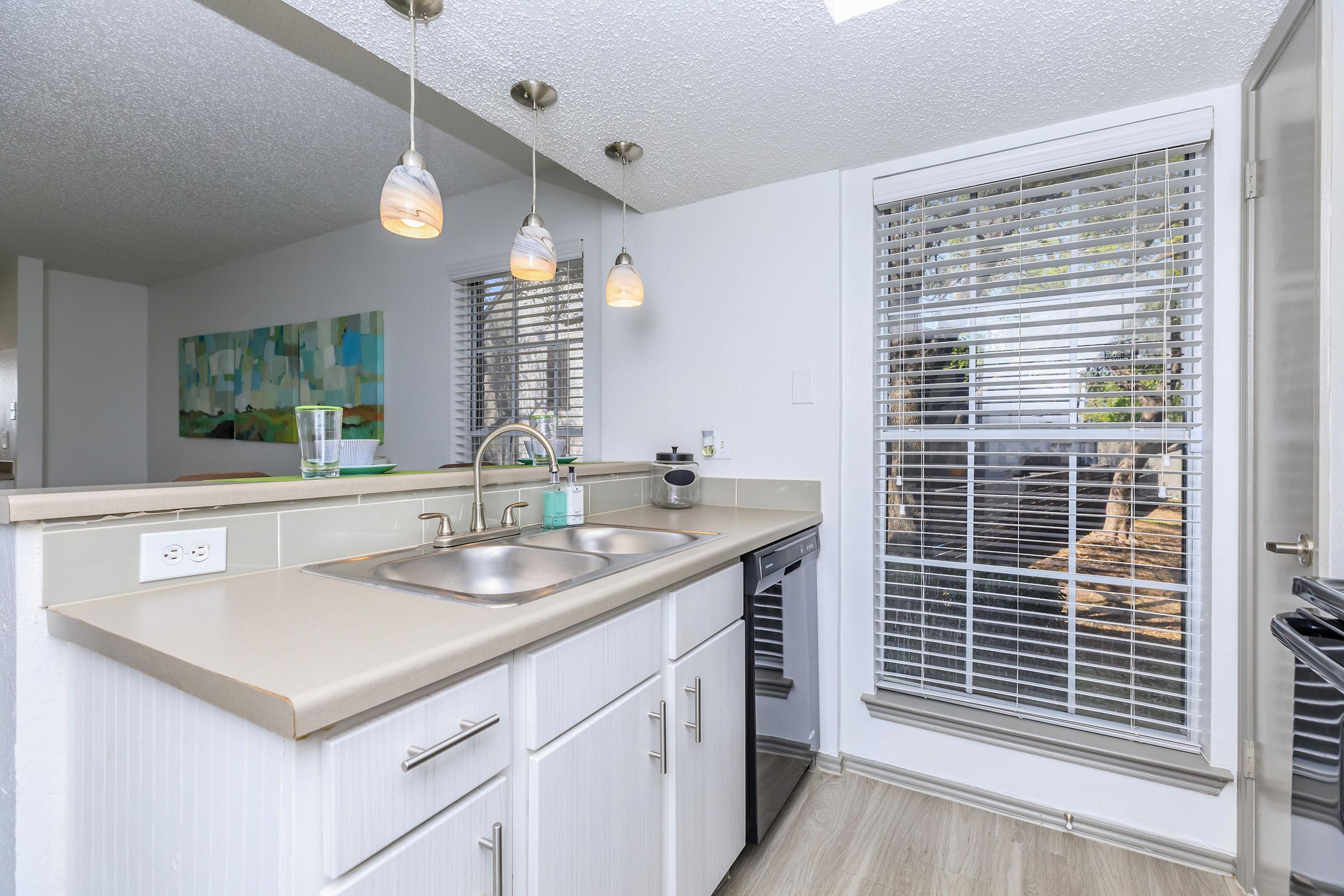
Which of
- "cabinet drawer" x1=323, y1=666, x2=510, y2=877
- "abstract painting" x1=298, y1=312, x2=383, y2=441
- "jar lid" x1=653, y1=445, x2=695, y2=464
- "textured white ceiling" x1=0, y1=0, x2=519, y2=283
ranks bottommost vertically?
"cabinet drawer" x1=323, y1=666, x2=510, y2=877

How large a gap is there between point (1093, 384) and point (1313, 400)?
56cm

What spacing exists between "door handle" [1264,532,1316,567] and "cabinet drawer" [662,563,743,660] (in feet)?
3.82

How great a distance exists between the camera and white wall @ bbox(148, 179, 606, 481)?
2.88 metres

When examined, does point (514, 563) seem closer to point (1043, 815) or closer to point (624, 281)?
point (624, 281)

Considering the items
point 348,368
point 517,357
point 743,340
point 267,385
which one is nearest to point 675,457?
point 743,340

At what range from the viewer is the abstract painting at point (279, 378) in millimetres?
3500

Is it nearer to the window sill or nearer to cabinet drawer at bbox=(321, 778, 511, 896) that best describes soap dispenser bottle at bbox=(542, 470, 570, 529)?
cabinet drawer at bbox=(321, 778, 511, 896)

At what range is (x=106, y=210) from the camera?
3.39 meters

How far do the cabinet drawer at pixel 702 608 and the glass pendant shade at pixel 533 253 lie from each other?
0.90 m

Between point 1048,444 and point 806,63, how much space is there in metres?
1.29

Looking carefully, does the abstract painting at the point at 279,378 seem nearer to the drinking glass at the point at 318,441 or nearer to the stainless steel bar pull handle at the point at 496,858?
→ the drinking glass at the point at 318,441

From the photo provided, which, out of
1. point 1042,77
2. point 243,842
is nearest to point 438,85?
point 1042,77

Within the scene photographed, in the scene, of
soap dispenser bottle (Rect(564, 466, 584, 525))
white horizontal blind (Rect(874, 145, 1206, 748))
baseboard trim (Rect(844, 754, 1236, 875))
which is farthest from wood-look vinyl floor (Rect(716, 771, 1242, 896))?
soap dispenser bottle (Rect(564, 466, 584, 525))

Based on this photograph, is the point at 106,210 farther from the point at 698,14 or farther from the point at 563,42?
the point at 698,14
